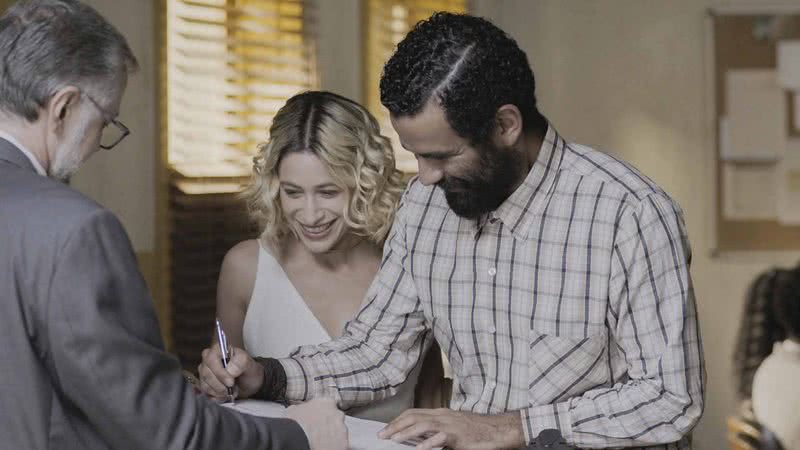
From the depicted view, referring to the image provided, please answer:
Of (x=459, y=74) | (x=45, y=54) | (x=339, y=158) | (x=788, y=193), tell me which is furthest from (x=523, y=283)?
(x=788, y=193)

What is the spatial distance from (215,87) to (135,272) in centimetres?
302

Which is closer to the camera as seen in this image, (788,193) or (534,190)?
(534,190)

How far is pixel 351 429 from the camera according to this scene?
6.82 ft

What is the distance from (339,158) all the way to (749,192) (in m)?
4.33

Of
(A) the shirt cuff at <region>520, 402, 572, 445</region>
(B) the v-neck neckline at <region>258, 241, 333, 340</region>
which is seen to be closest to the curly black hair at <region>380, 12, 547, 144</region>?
(A) the shirt cuff at <region>520, 402, 572, 445</region>

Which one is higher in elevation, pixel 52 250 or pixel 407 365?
pixel 52 250

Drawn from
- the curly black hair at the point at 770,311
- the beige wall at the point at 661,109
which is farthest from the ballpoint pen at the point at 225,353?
the beige wall at the point at 661,109

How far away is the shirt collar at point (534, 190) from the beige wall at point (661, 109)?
4.37 metres

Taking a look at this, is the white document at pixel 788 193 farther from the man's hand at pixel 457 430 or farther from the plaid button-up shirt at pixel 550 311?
the man's hand at pixel 457 430

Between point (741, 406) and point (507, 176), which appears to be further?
point (741, 406)

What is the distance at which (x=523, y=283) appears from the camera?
7.30ft

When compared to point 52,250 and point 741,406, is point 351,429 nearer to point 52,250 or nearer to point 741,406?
point 52,250

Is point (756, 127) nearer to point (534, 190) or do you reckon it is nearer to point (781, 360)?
point (781, 360)

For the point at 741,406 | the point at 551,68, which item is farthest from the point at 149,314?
the point at 551,68
